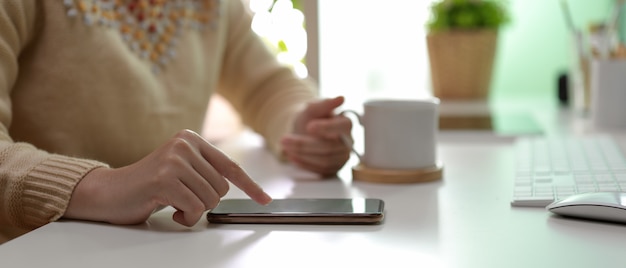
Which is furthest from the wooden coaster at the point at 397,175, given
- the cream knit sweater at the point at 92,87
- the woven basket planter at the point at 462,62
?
the woven basket planter at the point at 462,62

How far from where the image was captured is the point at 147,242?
75 centimetres

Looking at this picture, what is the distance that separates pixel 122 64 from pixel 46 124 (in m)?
0.13

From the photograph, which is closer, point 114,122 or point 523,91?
point 114,122

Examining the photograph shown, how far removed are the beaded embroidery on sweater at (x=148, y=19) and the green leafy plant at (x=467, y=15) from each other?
996mm

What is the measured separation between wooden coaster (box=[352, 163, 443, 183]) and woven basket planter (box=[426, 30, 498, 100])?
115 cm

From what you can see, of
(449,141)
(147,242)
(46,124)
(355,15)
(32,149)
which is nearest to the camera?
(147,242)

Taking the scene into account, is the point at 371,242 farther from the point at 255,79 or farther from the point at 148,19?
the point at 255,79

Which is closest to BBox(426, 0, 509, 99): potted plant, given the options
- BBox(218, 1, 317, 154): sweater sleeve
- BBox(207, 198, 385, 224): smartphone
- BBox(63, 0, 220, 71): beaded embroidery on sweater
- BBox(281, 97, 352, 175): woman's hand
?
BBox(218, 1, 317, 154): sweater sleeve

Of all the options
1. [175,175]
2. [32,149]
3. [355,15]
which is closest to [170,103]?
[32,149]

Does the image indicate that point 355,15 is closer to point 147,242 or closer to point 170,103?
point 170,103

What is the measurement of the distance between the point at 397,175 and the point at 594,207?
0.31m

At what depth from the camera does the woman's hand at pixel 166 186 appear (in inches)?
31.1

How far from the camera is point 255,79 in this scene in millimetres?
1525

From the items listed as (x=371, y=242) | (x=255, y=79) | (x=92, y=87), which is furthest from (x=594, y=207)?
(x=255, y=79)
